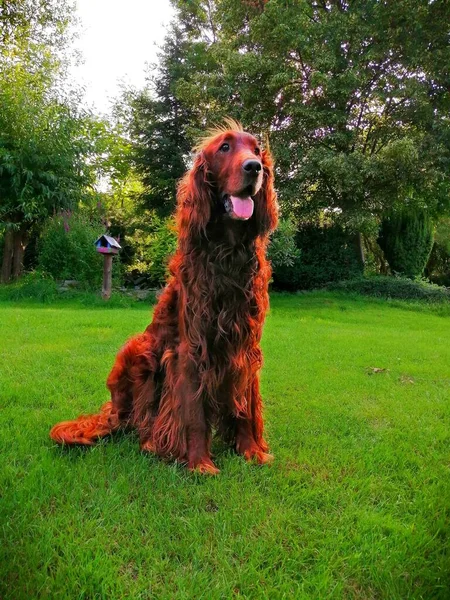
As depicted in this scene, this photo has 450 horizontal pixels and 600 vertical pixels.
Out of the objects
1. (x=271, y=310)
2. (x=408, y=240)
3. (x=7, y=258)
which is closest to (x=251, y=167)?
(x=271, y=310)

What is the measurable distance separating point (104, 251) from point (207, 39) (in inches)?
473

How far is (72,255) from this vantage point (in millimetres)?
10977

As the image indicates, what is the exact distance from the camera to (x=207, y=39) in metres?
17.1

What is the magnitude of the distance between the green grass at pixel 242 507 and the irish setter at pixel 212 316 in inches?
6.3

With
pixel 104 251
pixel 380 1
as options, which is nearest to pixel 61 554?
pixel 104 251

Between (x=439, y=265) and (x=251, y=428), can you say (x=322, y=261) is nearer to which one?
(x=439, y=265)

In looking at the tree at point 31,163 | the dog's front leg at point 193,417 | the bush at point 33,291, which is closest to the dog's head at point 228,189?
the dog's front leg at point 193,417

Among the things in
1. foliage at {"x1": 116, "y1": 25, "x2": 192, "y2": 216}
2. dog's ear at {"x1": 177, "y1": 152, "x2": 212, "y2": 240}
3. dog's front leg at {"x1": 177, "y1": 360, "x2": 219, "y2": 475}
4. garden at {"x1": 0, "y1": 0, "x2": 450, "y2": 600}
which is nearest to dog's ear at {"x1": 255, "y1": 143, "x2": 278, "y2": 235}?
dog's ear at {"x1": 177, "y1": 152, "x2": 212, "y2": 240}

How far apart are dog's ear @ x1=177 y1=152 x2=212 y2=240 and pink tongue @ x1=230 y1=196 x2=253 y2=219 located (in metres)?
0.14

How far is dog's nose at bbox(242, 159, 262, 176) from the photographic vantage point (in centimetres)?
199

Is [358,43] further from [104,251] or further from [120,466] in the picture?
[120,466]

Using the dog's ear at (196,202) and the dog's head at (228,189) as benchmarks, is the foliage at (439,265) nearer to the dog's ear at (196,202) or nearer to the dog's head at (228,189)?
the dog's head at (228,189)

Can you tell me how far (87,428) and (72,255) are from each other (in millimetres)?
9198

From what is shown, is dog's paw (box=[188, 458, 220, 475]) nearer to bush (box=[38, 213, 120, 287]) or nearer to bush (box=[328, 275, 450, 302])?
bush (box=[38, 213, 120, 287])
